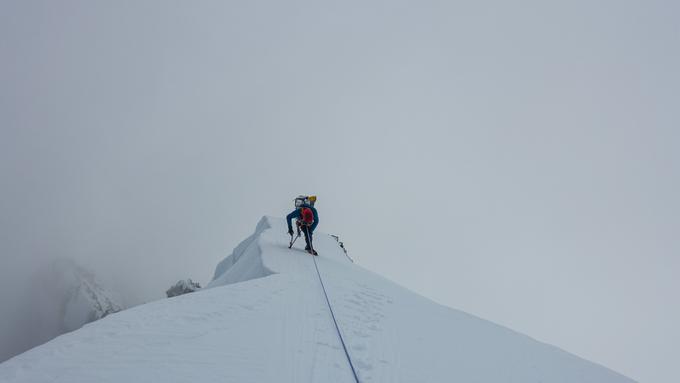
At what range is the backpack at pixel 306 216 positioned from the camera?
43.6 feet

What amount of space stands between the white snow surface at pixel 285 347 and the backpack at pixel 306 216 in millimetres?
5787

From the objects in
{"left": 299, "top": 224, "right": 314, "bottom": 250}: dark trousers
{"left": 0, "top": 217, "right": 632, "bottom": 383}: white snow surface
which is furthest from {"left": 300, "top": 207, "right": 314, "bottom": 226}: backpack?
{"left": 0, "top": 217, "right": 632, "bottom": 383}: white snow surface

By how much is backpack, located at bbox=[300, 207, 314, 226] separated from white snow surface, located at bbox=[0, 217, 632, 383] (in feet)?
19.0

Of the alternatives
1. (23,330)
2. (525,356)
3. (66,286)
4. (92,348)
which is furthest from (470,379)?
(23,330)

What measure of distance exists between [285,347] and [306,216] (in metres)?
9.22

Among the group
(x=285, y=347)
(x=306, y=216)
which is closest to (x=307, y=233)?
(x=306, y=216)

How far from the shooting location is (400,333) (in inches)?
217

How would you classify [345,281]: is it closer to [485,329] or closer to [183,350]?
[485,329]

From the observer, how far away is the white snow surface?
11.0ft

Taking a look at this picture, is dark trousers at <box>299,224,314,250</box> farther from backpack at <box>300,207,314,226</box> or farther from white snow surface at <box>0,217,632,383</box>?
white snow surface at <box>0,217,632,383</box>

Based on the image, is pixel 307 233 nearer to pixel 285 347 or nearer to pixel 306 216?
pixel 306 216

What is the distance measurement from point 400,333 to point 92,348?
4396 millimetres

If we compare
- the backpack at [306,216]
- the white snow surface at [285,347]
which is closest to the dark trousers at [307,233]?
the backpack at [306,216]

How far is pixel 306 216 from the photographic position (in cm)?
1330
